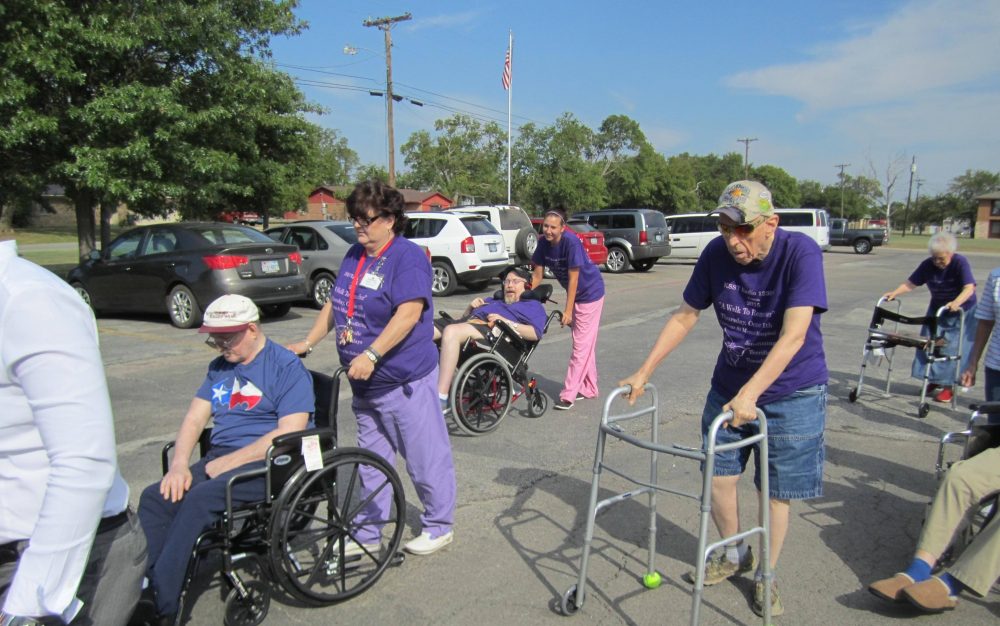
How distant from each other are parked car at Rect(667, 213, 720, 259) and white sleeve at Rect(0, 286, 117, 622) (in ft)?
84.7

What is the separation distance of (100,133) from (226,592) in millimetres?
11382

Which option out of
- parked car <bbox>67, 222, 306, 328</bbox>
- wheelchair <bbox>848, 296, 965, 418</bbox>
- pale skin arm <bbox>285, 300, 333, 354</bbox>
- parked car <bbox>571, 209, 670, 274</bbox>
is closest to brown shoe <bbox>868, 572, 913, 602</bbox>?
pale skin arm <bbox>285, 300, 333, 354</bbox>

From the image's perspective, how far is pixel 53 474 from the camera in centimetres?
153

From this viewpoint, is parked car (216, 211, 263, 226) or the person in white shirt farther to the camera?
parked car (216, 211, 263, 226)

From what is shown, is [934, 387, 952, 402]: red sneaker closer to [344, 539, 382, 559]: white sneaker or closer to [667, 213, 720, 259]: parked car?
[344, 539, 382, 559]: white sneaker

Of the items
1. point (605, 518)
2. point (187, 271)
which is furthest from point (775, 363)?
point (187, 271)

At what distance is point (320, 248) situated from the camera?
41.4 ft

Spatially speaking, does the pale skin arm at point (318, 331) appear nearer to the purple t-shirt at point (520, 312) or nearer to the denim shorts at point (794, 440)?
the denim shorts at point (794, 440)

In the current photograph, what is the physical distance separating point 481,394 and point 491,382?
0.54 ft

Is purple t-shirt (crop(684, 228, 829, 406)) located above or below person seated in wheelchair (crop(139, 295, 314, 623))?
above

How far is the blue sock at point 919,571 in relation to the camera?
10.1ft

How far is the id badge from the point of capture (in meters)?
3.34

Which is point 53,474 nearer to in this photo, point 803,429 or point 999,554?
point 803,429

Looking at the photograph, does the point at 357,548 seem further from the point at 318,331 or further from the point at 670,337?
the point at 670,337
